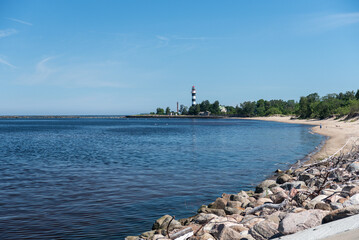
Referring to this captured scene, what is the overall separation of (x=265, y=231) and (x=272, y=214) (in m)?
1.42

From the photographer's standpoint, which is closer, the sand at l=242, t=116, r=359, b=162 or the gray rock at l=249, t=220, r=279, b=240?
the gray rock at l=249, t=220, r=279, b=240

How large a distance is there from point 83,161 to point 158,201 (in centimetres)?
1513

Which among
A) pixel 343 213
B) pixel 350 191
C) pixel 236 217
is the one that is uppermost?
pixel 343 213

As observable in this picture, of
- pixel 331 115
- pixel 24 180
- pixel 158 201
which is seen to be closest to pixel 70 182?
pixel 24 180

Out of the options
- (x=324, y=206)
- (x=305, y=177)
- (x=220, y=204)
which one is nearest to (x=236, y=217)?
(x=220, y=204)

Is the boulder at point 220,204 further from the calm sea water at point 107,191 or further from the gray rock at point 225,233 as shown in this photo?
the gray rock at point 225,233

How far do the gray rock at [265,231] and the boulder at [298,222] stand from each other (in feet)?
1.25

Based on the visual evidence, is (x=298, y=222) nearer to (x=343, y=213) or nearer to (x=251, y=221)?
(x=343, y=213)

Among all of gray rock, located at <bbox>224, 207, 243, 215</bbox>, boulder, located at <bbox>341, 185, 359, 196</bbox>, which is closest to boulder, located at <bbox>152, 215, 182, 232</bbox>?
gray rock, located at <bbox>224, 207, 243, 215</bbox>

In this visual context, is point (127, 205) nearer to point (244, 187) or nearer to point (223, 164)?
point (244, 187)

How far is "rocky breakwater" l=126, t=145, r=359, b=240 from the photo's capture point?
621 centimetres

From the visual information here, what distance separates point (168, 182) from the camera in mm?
17438

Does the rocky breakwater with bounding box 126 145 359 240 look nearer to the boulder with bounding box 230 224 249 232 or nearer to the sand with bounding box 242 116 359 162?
the boulder with bounding box 230 224 249 232

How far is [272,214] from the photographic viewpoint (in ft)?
25.8
